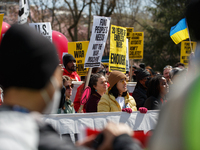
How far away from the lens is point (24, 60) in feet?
3.86

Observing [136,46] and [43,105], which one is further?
[136,46]

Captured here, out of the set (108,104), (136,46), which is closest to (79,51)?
(136,46)

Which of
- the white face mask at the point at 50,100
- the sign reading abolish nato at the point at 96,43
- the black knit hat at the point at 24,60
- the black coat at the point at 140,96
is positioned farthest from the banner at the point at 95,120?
the black knit hat at the point at 24,60

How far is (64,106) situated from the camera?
473cm

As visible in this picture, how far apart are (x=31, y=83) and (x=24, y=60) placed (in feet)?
0.32

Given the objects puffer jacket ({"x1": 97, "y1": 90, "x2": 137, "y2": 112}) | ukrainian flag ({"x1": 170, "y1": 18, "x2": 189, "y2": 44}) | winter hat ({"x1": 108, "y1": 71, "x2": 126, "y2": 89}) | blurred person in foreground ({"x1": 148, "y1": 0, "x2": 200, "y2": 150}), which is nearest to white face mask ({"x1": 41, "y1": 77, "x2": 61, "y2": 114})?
blurred person in foreground ({"x1": 148, "y1": 0, "x2": 200, "y2": 150})

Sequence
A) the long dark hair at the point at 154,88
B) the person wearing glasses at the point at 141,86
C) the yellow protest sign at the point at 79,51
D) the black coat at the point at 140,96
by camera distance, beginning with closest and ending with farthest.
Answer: the long dark hair at the point at 154,88
the black coat at the point at 140,96
the person wearing glasses at the point at 141,86
the yellow protest sign at the point at 79,51

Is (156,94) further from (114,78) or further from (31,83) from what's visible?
(31,83)

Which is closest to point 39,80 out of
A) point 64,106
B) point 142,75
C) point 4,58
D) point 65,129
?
point 4,58

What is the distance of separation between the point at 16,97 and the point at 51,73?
0.17m

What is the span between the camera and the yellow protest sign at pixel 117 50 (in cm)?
709

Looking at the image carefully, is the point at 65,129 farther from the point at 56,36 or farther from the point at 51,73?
the point at 56,36

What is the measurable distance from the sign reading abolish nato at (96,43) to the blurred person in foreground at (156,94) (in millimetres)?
1847

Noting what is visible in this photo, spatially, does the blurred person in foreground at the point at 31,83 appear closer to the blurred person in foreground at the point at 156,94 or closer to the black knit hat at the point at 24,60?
the black knit hat at the point at 24,60
